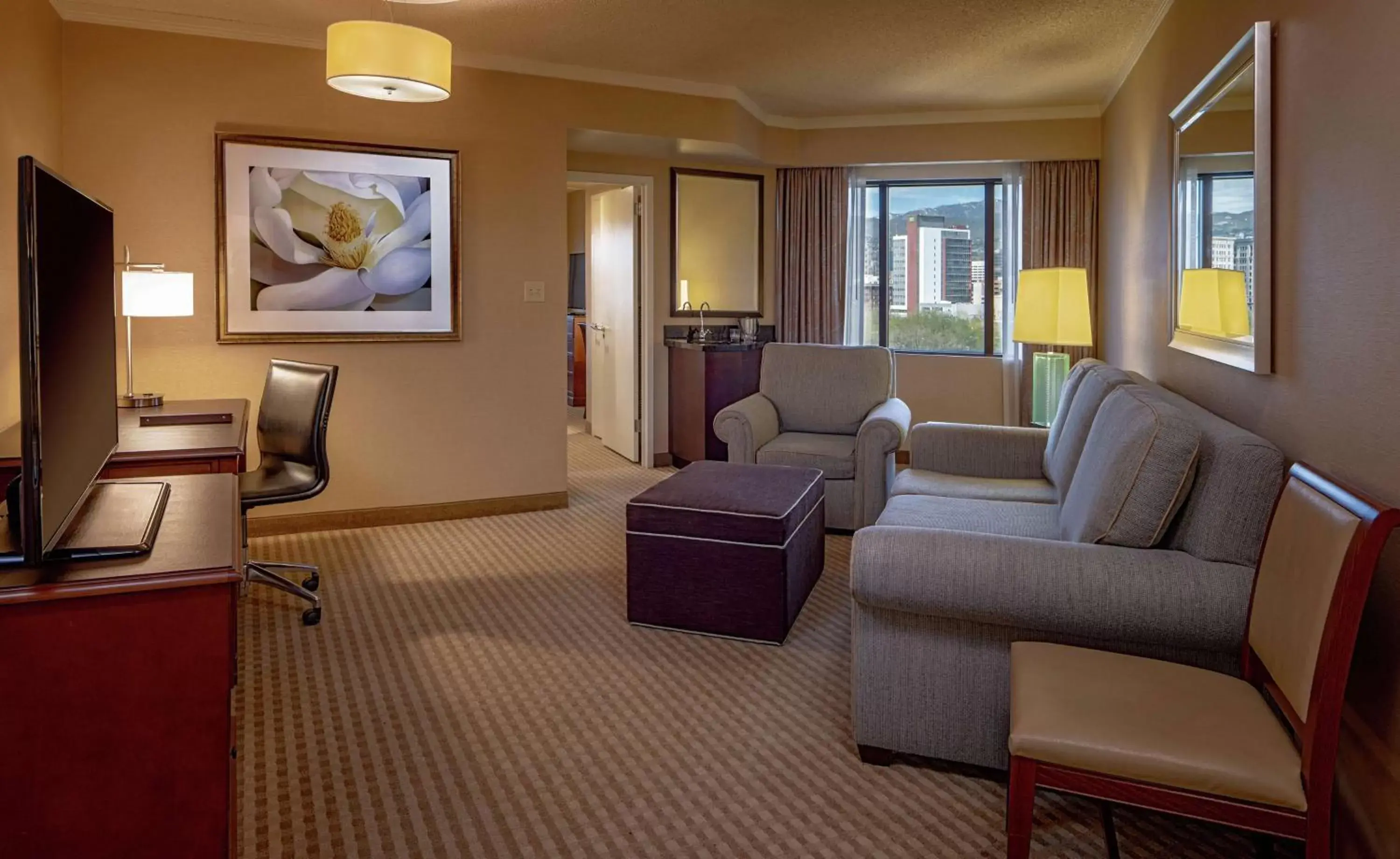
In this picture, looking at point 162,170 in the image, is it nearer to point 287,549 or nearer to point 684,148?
point 287,549

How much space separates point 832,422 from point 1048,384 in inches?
45.0

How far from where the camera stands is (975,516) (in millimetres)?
3381

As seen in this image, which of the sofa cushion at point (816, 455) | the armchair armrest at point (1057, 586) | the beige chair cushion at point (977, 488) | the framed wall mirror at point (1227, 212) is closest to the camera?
the armchair armrest at point (1057, 586)

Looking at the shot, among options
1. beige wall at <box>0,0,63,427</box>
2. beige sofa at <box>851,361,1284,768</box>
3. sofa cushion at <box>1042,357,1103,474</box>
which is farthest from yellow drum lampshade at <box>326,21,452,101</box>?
sofa cushion at <box>1042,357,1103,474</box>

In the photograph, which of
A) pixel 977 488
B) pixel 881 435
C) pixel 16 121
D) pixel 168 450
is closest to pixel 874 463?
pixel 881 435

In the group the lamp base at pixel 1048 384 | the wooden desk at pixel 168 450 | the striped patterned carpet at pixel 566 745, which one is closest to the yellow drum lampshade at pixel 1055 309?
the lamp base at pixel 1048 384

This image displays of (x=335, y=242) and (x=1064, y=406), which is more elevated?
(x=335, y=242)

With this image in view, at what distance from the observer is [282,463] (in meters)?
4.09

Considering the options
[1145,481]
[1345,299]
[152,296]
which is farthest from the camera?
Result: [152,296]

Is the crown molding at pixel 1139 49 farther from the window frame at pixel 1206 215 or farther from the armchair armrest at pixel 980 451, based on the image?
the armchair armrest at pixel 980 451

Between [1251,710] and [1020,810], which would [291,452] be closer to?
[1020,810]

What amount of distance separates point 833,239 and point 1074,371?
10.3 ft

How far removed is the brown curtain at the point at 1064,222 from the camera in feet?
22.1

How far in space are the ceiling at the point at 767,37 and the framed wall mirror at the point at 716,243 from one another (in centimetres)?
88
